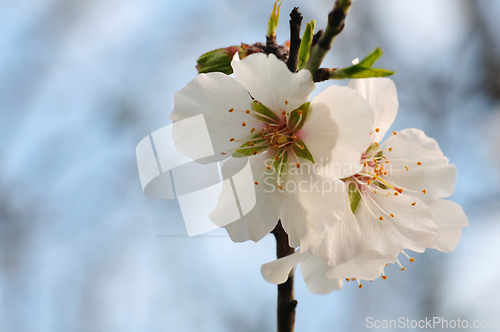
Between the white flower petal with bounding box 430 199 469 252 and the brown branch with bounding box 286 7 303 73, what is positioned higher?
the brown branch with bounding box 286 7 303 73

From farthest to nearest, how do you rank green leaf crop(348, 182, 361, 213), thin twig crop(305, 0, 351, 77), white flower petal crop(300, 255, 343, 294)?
1. white flower petal crop(300, 255, 343, 294)
2. green leaf crop(348, 182, 361, 213)
3. thin twig crop(305, 0, 351, 77)

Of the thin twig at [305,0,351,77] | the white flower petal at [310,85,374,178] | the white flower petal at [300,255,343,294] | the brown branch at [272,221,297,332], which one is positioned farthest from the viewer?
the white flower petal at [300,255,343,294]

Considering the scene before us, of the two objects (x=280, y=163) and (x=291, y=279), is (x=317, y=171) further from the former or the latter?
(x=291, y=279)

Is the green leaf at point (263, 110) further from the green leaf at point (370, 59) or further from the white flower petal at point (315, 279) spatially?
the white flower petal at point (315, 279)

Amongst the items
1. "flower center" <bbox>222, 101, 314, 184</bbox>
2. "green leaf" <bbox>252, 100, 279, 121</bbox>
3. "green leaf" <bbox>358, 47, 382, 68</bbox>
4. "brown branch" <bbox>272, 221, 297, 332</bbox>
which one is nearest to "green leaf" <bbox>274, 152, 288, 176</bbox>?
"flower center" <bbox>222, 101, 314, 184</bbox>

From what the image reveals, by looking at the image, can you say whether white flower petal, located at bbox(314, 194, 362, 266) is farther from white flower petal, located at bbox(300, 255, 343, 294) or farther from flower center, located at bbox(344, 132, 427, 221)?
white flower petal, located at bbox(300, 255, 343, 294)

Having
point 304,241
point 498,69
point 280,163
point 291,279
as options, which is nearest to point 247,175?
point 280,163
